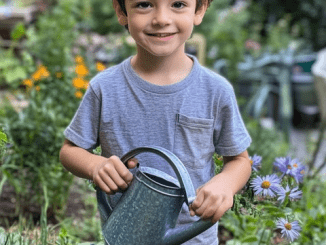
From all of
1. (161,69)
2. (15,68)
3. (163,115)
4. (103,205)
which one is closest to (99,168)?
(103,205)

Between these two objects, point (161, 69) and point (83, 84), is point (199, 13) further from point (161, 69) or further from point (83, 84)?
point (83, 84)

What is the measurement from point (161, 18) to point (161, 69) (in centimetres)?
20

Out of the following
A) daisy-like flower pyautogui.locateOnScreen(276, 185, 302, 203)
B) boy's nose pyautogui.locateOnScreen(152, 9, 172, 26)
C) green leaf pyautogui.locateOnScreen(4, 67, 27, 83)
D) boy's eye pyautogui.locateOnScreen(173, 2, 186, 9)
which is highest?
boy's eye pyautogui.locateOnScreen(173, 2, 186, 9)

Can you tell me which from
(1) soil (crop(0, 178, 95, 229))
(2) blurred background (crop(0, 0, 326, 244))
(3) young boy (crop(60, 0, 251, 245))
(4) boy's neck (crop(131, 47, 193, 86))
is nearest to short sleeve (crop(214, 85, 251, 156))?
(3) young boy (crop(60, 0, 251, 245))

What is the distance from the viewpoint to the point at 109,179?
1315mm

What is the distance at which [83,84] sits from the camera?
9.64ft

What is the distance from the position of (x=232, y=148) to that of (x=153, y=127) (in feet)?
0.81

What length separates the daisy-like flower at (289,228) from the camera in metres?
1.69

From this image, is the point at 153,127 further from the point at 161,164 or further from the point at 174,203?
the point at 174,203

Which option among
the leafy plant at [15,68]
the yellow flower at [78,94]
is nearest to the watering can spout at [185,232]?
the yellow flower at [78,94]

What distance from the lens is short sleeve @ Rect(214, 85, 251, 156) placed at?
1.52 m

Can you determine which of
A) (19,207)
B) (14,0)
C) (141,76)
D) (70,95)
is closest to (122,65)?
(141,76)

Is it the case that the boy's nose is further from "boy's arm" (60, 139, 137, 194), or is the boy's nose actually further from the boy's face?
"boy's arm" (60, 139, 137, 194)

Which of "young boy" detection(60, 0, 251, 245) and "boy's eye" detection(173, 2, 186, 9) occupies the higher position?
"boy's eye" detection(173, 2, 186, 9)
